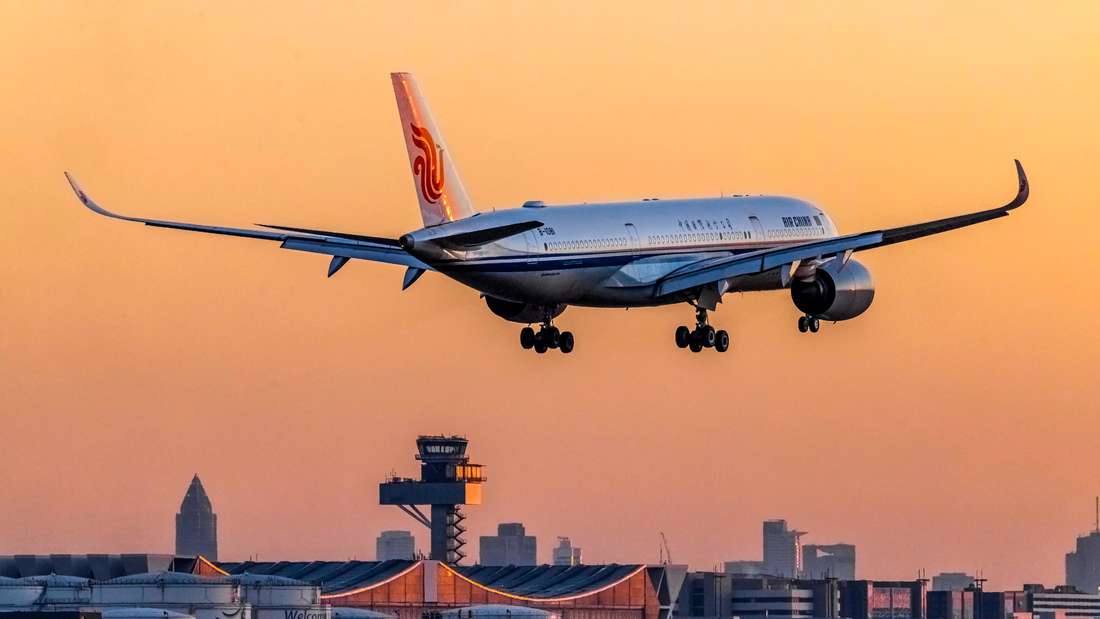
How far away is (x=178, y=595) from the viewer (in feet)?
486

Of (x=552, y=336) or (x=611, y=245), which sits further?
(x=552, y=336)

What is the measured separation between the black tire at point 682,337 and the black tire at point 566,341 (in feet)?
15.9

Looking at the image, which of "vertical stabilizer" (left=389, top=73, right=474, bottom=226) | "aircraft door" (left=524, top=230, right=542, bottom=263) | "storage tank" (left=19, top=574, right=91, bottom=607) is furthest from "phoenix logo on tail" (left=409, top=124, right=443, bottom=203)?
"storage tank" (left=19, top=574, right=91, bottom=607)

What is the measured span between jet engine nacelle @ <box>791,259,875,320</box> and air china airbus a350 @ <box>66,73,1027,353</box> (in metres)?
0.06

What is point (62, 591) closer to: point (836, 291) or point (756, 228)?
point (756, 228)

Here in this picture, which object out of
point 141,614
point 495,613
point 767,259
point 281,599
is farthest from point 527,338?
point 495,613

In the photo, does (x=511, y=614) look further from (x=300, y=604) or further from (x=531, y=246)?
(x=531, y=246)

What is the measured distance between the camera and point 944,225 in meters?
102

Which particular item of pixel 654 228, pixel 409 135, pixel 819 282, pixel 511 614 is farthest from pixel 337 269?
pixel 511 614

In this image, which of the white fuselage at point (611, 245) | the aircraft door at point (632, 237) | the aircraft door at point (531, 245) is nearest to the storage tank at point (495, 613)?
the white fuselage at point (611, 245)

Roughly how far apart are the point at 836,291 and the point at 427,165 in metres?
18.5

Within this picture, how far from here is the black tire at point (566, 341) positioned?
10662 centimetres

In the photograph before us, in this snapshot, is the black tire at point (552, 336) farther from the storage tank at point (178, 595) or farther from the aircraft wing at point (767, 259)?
the storage tank at point (178, 595)

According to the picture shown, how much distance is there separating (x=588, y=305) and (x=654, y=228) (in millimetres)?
4832
